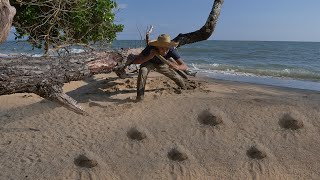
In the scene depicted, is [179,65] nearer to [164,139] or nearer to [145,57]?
[145,57]

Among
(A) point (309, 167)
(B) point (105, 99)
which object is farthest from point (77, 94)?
(A) point (309, 167)

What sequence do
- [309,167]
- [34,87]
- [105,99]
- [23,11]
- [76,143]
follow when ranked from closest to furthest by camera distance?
[309,167]
[34,87]
[76,143]
[105,99]
[23,11]

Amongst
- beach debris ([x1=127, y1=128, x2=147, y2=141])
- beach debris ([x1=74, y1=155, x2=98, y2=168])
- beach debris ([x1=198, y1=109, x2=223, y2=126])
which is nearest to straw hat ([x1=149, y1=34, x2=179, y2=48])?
beach debris ([x1=198, y1=109, x2=223, y2=126])

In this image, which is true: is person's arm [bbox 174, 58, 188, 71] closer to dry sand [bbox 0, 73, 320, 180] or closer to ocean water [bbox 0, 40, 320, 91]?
dry sand [bbox 0, 73, 320, 180]

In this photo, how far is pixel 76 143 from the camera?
4863mm

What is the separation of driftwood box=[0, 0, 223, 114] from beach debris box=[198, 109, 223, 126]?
5.51 feet

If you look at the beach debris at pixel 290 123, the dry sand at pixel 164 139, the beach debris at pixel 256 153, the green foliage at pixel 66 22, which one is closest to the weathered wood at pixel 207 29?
Result: the green foliage at pixel 66 22

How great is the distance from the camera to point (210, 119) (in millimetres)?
5207

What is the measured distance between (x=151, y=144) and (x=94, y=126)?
0.98 metres

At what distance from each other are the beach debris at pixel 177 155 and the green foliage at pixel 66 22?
411 centimetres

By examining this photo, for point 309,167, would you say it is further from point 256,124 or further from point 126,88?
point 126,88

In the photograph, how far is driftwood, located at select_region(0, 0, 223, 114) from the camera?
13.9ft

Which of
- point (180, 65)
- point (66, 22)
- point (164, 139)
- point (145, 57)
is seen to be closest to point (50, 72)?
A: point (164, 139)

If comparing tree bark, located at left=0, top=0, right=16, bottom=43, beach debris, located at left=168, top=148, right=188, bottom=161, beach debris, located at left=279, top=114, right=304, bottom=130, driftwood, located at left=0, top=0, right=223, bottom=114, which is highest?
tree bark, located at left=0, top=0, right=16, bottom=43
